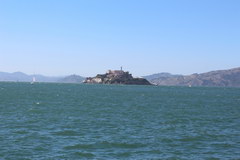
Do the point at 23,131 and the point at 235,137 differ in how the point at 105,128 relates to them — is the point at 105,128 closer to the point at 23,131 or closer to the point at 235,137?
the point at 23,131

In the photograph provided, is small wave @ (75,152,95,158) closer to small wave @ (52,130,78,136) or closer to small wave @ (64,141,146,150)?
small wave @ (64,141,146,150)

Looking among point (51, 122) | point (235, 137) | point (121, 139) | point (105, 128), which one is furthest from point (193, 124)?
point (51, 122)

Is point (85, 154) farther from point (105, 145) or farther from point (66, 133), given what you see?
point (66, 133)

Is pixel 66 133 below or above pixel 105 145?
above

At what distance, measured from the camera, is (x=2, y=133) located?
34.4 m

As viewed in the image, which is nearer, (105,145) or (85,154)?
(85,154)

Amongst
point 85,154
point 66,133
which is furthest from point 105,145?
point 66,133

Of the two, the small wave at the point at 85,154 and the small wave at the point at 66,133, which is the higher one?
the small wave at the point at 66,133

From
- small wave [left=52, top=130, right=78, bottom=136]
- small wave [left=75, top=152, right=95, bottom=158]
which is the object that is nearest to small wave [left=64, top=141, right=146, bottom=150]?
small wave [left=75, top=152, right=95, bottom=158]

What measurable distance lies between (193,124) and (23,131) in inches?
894

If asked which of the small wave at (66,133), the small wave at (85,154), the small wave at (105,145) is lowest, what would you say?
the small wave at (85,154)

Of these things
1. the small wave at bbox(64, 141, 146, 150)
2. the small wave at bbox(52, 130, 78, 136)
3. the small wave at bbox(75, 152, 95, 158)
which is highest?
the small wave at bbox(52, 130, 78, 136)

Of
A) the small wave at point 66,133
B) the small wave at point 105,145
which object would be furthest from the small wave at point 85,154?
the small wave at point 66,133

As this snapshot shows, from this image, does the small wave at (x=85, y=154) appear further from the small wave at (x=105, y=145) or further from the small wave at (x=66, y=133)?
the small wave at (x=66, y=133)
